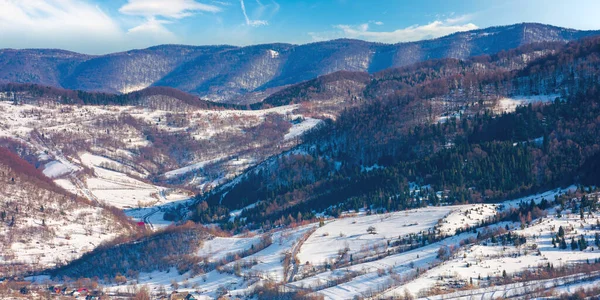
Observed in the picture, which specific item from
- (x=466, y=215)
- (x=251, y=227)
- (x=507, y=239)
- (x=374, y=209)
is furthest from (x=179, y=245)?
(x=507, y=239)

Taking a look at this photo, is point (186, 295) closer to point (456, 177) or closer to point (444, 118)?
point (456, 177)

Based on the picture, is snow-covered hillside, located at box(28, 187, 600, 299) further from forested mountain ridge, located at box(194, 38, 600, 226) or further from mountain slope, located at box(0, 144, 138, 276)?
mountain slope, located at box(0, 144, 138, 276)

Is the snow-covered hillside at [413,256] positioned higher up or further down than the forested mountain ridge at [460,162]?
further down

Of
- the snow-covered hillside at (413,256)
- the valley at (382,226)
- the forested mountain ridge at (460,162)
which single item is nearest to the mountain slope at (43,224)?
the valley at (382,226)

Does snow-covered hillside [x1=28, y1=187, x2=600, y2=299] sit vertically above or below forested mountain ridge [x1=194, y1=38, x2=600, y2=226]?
below

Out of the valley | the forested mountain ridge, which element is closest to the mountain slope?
the valley

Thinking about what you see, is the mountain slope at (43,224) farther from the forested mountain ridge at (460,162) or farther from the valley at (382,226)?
the forested mountain ridge at (460,162)

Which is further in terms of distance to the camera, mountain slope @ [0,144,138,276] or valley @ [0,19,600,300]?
mountain slope @ [0,144,138,276]

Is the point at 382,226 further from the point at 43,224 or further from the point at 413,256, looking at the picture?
the point at 43,224

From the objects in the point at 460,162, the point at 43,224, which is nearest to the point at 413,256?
the point at 460,162

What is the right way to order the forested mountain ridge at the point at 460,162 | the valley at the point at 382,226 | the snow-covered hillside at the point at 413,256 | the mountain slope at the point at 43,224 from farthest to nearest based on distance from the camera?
the forested mountain ridge at the point at 460,162 < the mountain slope at the point at 43,224 < the valley at the point at 382,226 < the snow-covered hillside at the point at 413,256

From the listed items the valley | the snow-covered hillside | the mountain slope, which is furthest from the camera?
the mountain slope

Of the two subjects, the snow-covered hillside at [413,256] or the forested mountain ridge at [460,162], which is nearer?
the snow-covered hillside at [413,256]
